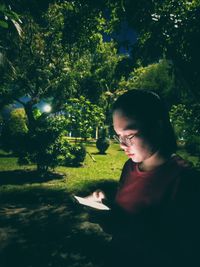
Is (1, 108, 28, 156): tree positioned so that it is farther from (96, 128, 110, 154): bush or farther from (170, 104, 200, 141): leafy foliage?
(170, 104, 200, 141): leafy foliage

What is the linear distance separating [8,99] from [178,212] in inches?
834

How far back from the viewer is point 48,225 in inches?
254

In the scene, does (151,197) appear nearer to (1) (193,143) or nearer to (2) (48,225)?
(2) (48,225)

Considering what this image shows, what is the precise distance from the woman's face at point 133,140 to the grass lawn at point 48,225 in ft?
2.00

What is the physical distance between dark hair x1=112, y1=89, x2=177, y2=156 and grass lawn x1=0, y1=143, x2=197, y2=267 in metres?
0.79

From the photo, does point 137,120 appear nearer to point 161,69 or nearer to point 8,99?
point 8,99

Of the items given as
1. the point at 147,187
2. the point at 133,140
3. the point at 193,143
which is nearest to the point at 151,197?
the point at 147,187

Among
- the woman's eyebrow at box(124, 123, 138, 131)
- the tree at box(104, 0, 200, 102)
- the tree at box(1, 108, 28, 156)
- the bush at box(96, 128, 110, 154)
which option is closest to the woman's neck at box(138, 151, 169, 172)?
the woman's eyebrow at box(124, 123, 138, 131)

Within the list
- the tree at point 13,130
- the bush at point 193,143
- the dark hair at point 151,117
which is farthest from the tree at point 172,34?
the tree at point 13,130

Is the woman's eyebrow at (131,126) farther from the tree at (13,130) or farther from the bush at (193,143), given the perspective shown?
the tree at (13,130)

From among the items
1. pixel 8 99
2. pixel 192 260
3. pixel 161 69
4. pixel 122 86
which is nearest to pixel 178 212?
pixel 192 260

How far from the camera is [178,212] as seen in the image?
1.49 meters

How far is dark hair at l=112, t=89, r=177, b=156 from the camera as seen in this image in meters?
1.80

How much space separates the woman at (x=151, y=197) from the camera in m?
1.51
